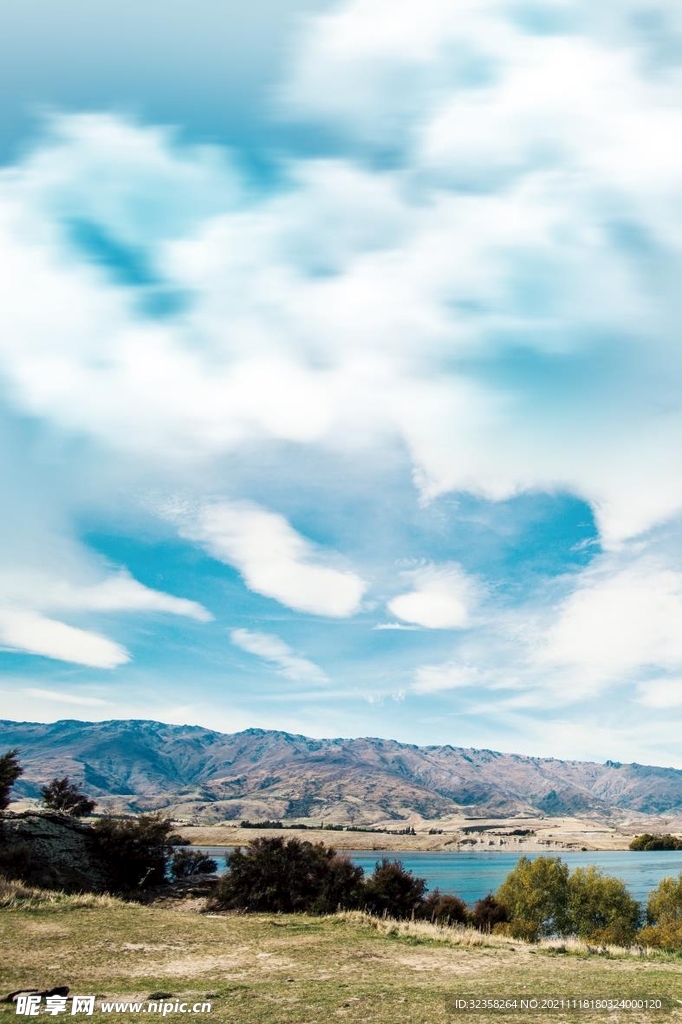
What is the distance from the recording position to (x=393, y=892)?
114 feet

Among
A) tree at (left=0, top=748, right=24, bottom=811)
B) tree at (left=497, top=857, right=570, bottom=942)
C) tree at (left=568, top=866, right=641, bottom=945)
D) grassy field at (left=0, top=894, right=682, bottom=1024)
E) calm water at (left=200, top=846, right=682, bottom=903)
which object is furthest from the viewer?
calm water at (left=200, top=846, right=682, bottom=903)

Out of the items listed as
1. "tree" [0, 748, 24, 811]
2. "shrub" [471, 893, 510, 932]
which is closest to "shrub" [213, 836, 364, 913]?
"shrub" [471, 893, 510, 932]

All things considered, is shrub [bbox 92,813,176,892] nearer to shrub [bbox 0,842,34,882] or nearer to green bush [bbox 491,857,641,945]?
shrub [bbox 0,842,34,882]

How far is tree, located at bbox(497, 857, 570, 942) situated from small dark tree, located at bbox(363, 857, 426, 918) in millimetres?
28487

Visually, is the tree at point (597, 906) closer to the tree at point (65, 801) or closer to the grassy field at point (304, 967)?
the grassy field at point (304, 967)

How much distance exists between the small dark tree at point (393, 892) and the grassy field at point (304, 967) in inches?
269

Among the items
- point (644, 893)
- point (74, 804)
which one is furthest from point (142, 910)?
point (644, 893)

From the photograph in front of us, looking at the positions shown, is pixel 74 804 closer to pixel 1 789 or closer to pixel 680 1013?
pixel 1 789

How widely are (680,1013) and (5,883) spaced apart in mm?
26064

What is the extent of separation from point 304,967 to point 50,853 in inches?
959

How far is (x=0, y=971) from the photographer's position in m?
16.1

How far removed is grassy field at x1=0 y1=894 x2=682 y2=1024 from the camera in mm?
13422

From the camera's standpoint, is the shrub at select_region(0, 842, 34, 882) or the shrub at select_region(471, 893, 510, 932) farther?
the shrub at select_region(471, 893, 510, 932)

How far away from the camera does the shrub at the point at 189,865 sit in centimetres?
4094
